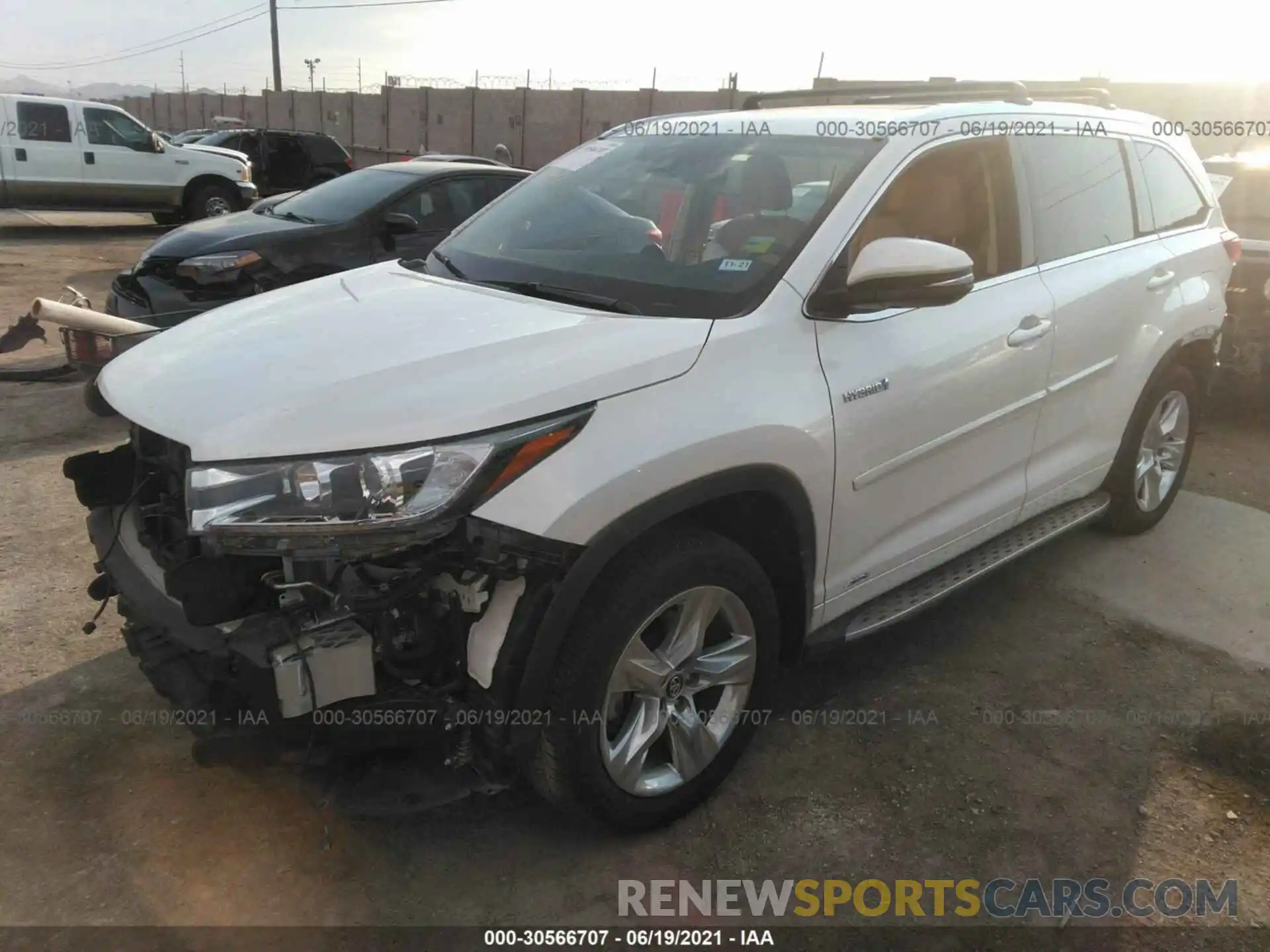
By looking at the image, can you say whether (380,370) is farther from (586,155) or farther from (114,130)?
(114,130)

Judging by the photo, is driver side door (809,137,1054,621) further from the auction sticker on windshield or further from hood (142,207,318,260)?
hood (142,207,318,260)

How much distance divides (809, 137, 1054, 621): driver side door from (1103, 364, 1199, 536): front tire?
1.04 meters

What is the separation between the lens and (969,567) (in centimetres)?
350

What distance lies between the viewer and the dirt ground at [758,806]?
→ 2496mm

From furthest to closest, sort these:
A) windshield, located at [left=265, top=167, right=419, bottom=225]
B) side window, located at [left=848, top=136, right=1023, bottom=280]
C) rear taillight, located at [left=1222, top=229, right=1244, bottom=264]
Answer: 1. windshield, located at [left=265, top=167, right=419, bottom=225]
2. rear taillight, located at [left=1222, top=229, right=1244, bottom=264]
3. side window, located at [left=848, top=136, right=1023, bottom=280]

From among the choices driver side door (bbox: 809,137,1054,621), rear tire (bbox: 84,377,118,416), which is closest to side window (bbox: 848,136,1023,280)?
driver side door (bbox: 809,137,1054,621)

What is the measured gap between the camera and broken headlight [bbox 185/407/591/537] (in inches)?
82.4

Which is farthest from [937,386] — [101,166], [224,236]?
[101,166]

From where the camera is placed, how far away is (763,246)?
2844mm

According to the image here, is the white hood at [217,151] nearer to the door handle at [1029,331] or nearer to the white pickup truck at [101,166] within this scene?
the white pickup truck at [101,166]

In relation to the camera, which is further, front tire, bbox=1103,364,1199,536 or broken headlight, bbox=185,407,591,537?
front tire, bbox=1103,364,1199,536

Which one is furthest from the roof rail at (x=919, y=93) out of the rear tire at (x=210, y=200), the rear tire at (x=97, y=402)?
the rear tire at (x=210, y=200)

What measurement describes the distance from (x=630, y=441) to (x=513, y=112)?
30957mm

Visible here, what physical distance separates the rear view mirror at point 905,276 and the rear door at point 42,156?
52.4 feet
